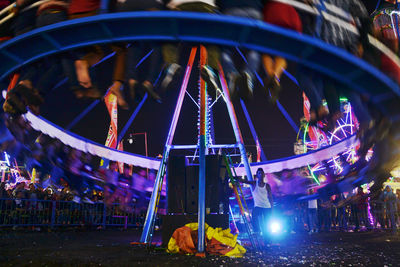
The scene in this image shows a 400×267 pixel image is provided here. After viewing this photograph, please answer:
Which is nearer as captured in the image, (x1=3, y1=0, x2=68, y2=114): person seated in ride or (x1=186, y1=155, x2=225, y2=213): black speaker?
(x1=3, y1=0, x2=68, y2=114): person seated in ride

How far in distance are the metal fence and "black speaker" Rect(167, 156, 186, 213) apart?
293 inches

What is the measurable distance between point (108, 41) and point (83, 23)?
38 cm

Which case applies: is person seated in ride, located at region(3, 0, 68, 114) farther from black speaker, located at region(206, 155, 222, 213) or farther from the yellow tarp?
black speaker, located at region(206, 155, 222, 213)

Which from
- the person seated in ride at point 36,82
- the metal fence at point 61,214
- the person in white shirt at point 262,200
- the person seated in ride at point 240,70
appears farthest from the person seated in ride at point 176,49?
the metal fence at point 61,214

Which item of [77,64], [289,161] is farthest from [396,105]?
[289,161]

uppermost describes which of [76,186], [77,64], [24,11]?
[24,11]

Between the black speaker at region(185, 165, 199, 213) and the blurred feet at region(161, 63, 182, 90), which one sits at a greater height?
the blurred feet at region(161, 63, 182, 90)

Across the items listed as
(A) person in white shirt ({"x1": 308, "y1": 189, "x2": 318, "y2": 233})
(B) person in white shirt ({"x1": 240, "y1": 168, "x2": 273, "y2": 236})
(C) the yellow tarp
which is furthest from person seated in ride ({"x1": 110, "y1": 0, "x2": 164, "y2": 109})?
(A) person in white shirt ({"x1": 308, "y1": 189, "x2": 318, "y2": 233})

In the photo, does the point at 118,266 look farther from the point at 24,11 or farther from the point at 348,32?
the point at 348,32

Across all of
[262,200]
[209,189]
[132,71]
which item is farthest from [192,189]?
[132,71]

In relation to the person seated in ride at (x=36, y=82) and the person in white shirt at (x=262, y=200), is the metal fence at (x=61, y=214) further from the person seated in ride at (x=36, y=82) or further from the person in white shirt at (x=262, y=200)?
the person seated in ride at (x=36, y=82)

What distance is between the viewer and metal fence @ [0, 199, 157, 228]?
465 inches

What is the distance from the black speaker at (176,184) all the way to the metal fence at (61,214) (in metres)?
7.43

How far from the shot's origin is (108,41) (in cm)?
390
